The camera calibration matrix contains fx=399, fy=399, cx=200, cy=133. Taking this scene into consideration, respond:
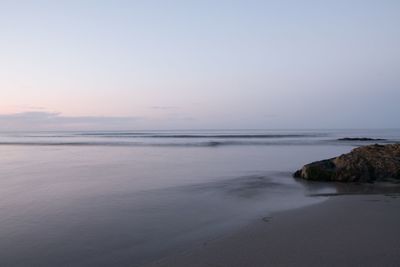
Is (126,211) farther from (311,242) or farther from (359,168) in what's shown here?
(359,168)

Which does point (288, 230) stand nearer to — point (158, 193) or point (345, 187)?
point (158, 193)

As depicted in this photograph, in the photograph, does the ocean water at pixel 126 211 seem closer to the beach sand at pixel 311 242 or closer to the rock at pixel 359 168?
the beach sand at pixel 311 242

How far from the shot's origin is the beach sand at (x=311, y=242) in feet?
15.0

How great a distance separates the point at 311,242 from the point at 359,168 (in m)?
7.29

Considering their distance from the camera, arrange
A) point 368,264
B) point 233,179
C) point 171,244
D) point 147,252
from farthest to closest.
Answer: point 233,179
point 171,244
point 147,252
point 368,264

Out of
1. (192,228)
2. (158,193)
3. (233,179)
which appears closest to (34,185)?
(158,193)

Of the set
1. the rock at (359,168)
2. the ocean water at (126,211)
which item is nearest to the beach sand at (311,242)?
the ocean water at (126,211)

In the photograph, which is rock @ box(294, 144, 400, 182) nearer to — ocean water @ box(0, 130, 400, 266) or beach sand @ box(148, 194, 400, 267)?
ocean water @ box(0, 130, 400, 266)

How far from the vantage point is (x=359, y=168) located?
38.7ft

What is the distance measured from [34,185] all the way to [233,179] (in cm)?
595

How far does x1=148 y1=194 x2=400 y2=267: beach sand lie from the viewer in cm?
457

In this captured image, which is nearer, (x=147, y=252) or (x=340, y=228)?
(x=147, y=252)

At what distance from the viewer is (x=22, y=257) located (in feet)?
16.3

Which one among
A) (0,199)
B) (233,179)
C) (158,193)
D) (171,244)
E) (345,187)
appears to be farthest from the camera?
(233,179)
